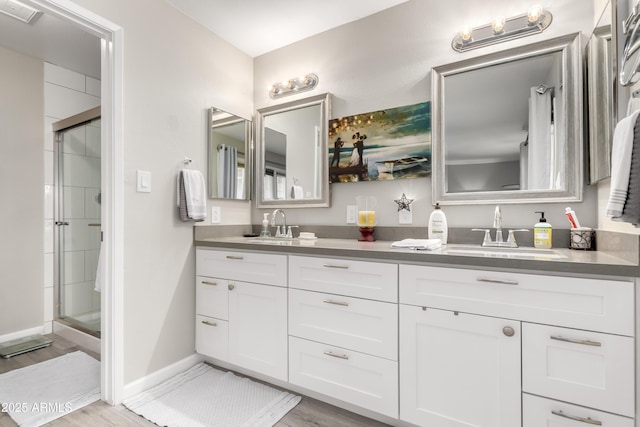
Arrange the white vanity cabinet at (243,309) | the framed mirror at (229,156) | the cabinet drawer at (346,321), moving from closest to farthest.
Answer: the cabinet drawer at (346,321), the white vanity cabinet at (243,309), the framed mirror at (229,156)

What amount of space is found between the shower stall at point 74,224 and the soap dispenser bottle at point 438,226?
2708 millimetres

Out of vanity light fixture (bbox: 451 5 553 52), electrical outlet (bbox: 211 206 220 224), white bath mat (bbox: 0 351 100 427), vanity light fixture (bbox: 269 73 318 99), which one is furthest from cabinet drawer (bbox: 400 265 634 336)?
white bath mat (bbox: 0 351 100 427)

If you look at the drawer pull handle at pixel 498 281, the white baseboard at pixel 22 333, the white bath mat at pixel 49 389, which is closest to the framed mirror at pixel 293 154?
the drawer pull handle at pixel 498 281

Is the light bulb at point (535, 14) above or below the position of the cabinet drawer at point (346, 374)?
above

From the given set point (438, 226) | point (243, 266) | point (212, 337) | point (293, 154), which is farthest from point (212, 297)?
point (438, 226)

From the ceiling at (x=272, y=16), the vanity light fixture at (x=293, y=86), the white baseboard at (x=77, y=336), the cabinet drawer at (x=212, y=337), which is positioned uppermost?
→ the ceiling at (x=272, y=16)

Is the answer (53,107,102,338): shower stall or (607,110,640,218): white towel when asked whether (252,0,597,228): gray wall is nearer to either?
(607,110,640,218): white towel

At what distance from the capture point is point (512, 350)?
1.23 m

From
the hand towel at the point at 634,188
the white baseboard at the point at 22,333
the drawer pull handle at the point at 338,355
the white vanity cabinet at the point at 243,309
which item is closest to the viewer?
the hand towel at the point at 634,188

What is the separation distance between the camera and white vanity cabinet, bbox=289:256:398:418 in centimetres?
148

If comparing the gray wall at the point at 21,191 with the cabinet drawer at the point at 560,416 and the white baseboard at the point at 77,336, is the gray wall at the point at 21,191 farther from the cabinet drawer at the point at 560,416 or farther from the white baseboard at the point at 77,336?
the cabinet drawer at the point at 560,416

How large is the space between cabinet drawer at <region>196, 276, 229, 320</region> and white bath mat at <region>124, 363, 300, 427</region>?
39 cm

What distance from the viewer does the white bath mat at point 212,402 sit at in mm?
1614

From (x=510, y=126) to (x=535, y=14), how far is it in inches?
22.3
